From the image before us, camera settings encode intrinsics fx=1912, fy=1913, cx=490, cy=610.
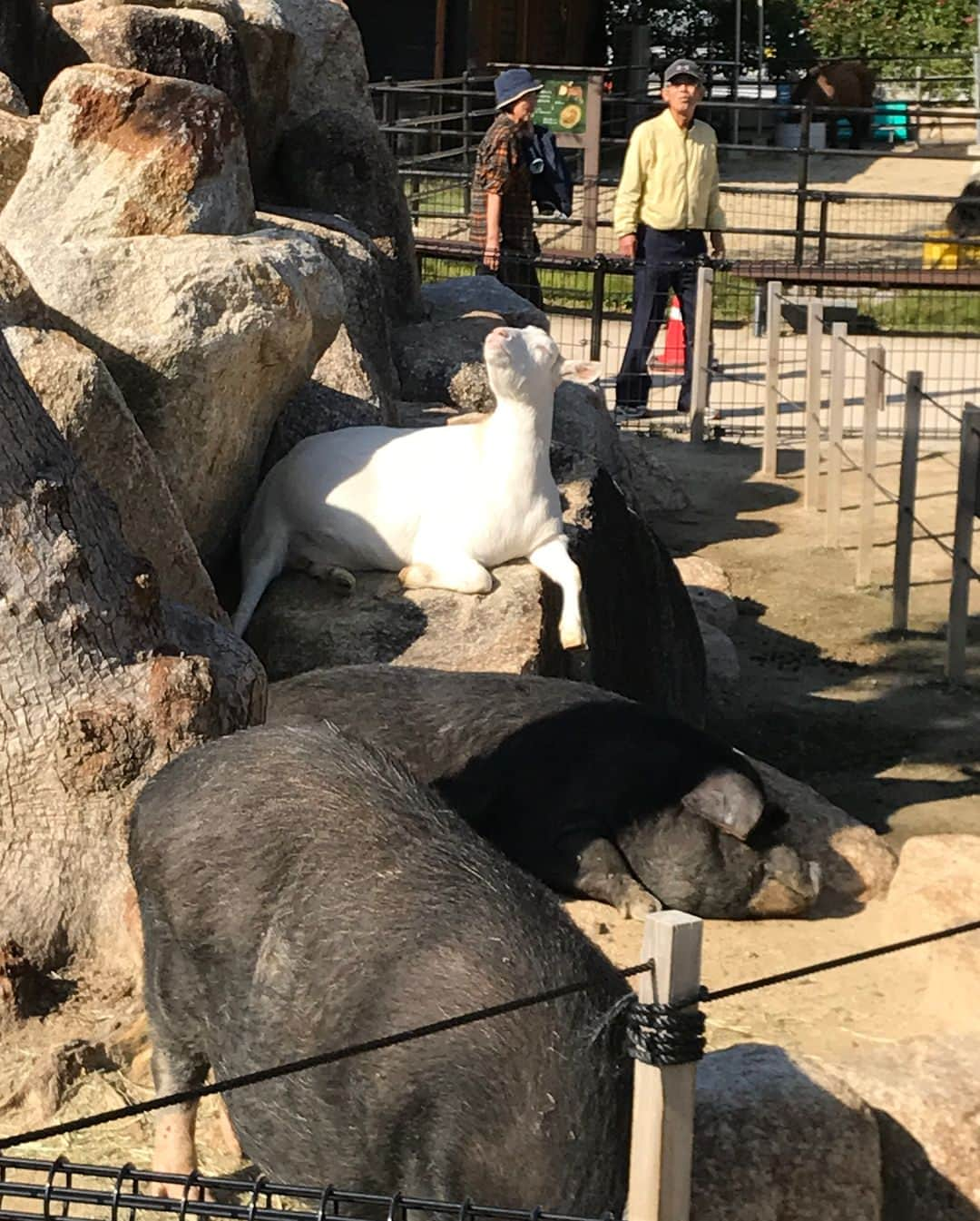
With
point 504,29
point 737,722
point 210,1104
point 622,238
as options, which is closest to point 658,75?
point 504,29

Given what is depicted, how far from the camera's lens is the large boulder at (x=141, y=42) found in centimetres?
812

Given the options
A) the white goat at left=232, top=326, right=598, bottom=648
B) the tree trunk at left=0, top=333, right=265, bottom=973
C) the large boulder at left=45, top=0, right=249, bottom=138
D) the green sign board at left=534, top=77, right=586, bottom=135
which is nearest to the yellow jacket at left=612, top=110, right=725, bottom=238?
the large boulder at left=45, top=0, right=249, bottom=138

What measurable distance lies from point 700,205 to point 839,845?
Result: 25.2 ft

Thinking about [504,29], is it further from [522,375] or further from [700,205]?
[522,375]

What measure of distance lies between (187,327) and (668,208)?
23.5ft

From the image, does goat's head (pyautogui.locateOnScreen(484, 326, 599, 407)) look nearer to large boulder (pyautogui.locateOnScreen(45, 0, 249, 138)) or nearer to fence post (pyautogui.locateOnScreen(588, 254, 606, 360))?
large boulder (pyautogui.locateOnScreen(45, 0, 249, 138))

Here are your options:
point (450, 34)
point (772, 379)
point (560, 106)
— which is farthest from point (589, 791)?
point (450, 34)

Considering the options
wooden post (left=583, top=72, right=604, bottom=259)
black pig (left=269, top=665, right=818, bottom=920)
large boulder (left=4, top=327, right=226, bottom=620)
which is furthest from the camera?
wooden post (left=583, top=72, right=604, bottom=259)

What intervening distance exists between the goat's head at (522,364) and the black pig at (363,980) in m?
2.74

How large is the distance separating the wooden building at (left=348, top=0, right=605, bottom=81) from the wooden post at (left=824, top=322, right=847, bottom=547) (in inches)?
569

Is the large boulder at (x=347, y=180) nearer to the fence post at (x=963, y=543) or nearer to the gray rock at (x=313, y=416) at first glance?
the gray rock at (x=313, y=416)

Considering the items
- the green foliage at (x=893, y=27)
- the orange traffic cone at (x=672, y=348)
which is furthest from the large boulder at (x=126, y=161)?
the green foliage at (x=893, y=27)

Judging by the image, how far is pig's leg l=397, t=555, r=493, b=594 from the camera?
6531 mm

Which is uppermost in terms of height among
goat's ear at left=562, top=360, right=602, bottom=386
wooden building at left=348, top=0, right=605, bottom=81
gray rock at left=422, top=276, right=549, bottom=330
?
wooden building at left=348, top=0, right=605, bottom=81
